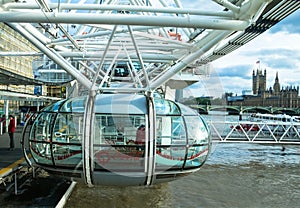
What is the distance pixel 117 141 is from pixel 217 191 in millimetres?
6630

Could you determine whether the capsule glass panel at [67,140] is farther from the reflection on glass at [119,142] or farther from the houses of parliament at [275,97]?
the houses of parliament at [275,97]

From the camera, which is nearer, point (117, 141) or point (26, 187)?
point (117, 141)

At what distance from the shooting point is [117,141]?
28.0 feet

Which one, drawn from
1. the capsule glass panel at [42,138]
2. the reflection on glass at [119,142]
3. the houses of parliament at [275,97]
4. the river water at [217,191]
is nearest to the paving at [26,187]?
the river water at [217,191]

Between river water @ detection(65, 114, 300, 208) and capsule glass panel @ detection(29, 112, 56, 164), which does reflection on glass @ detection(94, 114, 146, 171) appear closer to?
capsule glass panel @ detection(29, 112, 56, 164)

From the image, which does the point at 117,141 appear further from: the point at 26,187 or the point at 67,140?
the point at 26,187

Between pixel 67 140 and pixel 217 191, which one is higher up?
pixel 67 140

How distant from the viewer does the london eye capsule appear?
829cm

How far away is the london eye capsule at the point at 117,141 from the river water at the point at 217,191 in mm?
2649

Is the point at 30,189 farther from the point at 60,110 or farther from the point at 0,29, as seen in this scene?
the point at 0,29

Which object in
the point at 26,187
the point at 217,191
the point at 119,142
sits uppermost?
the point at 119,142

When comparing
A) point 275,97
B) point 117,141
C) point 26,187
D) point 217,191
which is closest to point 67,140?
point 117,141

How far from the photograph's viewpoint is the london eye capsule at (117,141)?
8289mm

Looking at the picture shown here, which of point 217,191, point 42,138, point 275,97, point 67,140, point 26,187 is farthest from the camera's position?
point 275,97
